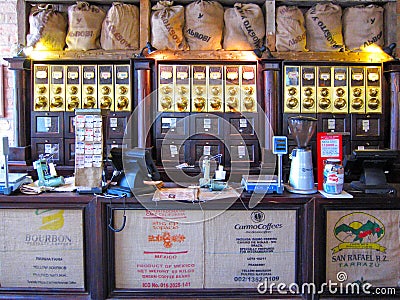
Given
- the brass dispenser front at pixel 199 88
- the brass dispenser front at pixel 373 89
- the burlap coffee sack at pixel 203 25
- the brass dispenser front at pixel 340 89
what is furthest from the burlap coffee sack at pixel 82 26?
the brass dispenser front at pixel 373 89

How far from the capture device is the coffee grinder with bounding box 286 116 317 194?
274cm

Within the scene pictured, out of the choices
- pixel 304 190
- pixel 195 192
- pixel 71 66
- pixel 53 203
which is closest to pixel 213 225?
pixel 195 192

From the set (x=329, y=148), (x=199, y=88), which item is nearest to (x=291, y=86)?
(x=199, y=88)

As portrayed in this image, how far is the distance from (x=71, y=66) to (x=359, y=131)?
9.60 feet

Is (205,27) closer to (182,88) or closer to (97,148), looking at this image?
(182,88)

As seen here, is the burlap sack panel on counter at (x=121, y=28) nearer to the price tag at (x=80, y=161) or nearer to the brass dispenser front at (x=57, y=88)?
the brass dispenser front at (x=57, y=88)

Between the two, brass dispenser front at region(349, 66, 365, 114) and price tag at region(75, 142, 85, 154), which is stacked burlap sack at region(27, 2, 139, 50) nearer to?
price tag at region(75, 142, 85, 154)

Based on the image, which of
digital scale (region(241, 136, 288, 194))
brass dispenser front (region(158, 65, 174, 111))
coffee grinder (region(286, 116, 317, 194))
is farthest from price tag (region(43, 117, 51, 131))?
coffee grinder (region(286, 116, 317, 194))

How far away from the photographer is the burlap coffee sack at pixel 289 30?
4.37m

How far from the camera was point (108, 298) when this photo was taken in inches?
103

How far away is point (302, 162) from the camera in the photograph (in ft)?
9.04

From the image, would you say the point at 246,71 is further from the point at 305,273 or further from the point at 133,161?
the point at 305,273

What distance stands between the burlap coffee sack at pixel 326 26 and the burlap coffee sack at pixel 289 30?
141 mm

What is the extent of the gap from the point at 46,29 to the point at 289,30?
2.44m
